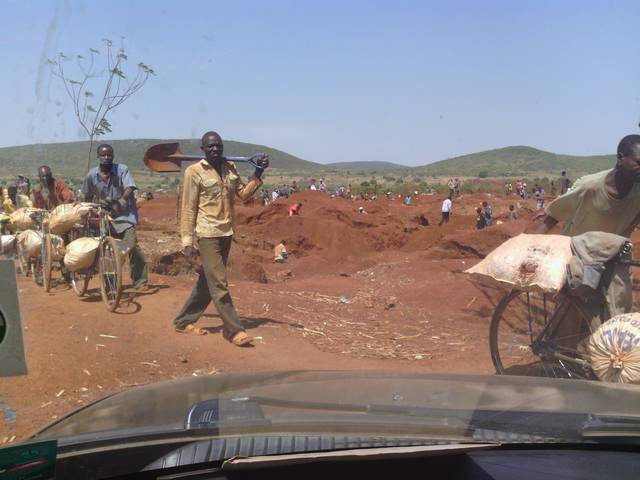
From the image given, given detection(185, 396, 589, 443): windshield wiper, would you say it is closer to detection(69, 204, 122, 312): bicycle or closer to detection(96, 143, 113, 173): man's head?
detection(69, 204, 122, 312): bicycle

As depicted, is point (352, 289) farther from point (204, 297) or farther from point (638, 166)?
point (638, 166)

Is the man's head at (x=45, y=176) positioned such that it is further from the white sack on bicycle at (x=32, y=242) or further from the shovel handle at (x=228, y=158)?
the shovel handle at (x=228, y=158)

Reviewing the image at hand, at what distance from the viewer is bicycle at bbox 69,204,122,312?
8086 millimetres

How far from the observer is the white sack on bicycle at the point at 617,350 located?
4.18 m

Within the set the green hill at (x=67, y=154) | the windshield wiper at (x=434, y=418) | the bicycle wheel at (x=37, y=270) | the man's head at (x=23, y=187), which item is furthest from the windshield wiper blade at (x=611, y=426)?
the man's head at (x=23, y=187)

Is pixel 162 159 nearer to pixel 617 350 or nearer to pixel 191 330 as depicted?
pixel 191 330

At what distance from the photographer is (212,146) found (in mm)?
7086

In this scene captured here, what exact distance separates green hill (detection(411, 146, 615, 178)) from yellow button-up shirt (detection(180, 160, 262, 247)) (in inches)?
3085

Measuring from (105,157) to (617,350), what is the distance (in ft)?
21.4

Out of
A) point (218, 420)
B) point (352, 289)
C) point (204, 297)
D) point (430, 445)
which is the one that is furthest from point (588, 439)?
point (352, 289)

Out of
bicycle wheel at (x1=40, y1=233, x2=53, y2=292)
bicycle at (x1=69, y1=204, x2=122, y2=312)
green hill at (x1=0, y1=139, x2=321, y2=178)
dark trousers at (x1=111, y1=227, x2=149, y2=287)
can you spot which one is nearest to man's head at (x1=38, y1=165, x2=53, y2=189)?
green hill at (x1=0, y1=139, x2=321, y2=178)

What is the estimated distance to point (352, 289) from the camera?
1265 centimetres

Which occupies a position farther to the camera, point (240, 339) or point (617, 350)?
point (240, 339)

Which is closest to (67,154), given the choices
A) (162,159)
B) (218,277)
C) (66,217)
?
(66,217)
